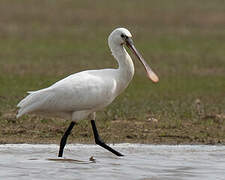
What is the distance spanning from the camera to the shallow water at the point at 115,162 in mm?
9047

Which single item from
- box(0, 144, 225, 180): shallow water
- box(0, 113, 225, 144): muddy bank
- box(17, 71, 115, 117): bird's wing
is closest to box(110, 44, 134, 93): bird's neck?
box(17, 71, 115, 117): bird's wing

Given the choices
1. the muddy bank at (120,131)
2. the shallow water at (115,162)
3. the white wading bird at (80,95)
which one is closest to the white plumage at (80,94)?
the white wading bird at (80,95)

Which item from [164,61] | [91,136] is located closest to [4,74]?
[164,61]

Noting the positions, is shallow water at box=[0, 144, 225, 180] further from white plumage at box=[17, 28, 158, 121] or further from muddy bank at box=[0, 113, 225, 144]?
white plumage at box=[17, 28, 158, 121]

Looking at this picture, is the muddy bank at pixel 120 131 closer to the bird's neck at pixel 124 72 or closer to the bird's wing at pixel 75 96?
the bird's wing at pixel 75 96

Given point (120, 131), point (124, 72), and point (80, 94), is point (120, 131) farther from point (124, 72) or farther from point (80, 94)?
point (80, 94)

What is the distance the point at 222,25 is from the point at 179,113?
1835cm

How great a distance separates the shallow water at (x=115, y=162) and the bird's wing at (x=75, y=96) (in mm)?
660

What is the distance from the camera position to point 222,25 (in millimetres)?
30547

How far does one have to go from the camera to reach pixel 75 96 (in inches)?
376

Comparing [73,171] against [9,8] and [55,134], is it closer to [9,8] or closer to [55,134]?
[55,134]

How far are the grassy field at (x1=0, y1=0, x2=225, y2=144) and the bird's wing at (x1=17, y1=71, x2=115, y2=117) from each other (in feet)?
4.90

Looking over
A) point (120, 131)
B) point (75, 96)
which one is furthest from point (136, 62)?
point (75, 96)

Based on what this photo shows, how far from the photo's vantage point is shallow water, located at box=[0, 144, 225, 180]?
9.05 m
